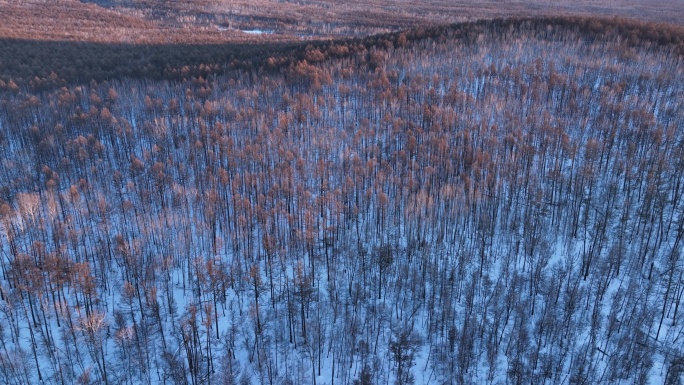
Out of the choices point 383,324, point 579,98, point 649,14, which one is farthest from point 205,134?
point 649,14

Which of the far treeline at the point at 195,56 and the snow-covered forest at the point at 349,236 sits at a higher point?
the far treeline at the point at 195,56

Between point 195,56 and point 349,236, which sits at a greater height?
point 195,56

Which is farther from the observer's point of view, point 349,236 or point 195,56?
point 195,56

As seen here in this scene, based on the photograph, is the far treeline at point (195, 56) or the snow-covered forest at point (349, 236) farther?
the far treeline at point (195, 56)

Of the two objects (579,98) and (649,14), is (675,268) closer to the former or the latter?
(579,98)
